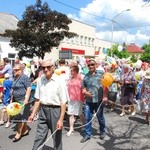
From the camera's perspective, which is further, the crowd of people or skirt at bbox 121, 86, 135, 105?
skirt at bbox 121, 86, 135, 105

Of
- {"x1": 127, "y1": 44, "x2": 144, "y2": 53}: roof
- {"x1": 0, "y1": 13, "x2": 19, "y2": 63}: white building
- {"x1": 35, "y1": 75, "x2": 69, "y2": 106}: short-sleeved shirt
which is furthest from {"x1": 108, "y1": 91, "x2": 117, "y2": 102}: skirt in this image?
{"x1": 127, "y1": 44, "x2": 144, "y2": 53}: roof

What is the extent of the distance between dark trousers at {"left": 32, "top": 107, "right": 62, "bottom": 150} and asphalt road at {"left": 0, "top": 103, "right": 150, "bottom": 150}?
1.52 metres

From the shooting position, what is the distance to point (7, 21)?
45562 mm

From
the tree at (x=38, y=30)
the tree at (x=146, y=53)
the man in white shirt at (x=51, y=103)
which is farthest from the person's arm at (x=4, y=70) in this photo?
the tree at (x=146, y=53)

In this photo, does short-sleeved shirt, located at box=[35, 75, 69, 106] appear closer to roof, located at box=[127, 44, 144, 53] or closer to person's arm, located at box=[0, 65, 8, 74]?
person's arm, located at box=[0, 65, 8, 74]

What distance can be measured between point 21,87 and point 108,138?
2.31 metres

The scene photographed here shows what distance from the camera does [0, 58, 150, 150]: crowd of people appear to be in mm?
6293

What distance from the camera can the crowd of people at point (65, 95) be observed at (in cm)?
629

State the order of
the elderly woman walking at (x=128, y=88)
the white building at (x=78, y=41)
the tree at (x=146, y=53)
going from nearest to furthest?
Result: the elderly woman walking at (x=128, y=88), the white building at (x=78, y=41), the tree at (x=146, y=53)

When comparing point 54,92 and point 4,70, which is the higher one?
point 54,92

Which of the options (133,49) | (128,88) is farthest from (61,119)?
(133,49)

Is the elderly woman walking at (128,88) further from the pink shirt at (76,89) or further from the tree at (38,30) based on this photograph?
the tree at (38,30)

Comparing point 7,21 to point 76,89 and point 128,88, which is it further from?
point 76,89

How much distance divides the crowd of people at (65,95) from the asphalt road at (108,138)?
Answer: 0.20 m
